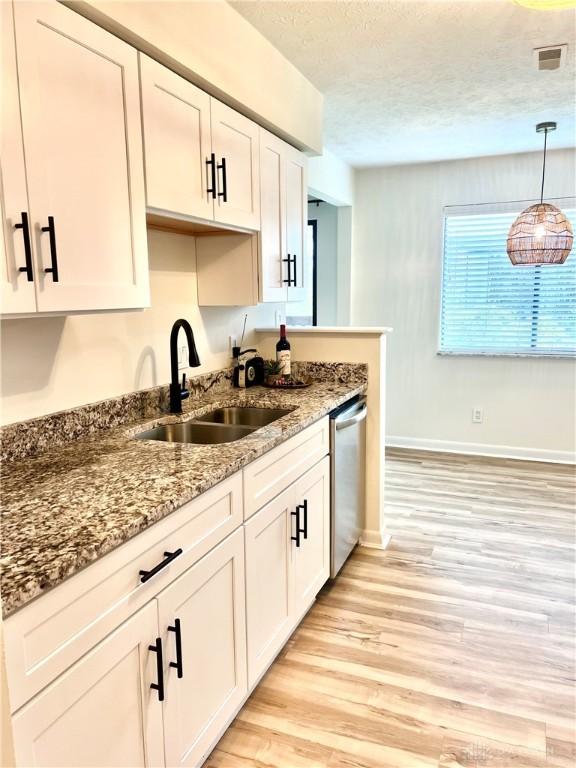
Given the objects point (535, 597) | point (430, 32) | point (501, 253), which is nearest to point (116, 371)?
point (430, 32)

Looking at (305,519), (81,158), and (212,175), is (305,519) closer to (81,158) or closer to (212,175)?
(212,175)

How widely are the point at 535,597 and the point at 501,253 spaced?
9.94 feet

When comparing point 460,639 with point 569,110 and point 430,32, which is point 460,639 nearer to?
point 430,32

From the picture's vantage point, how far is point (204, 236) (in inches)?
105

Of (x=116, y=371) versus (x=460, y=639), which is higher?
(x=116, y=371)

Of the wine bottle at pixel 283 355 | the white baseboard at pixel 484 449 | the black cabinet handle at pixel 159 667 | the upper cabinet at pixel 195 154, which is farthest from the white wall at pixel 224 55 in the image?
the white baseboard at pixel 484 449

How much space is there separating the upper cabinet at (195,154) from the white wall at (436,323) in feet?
9.35

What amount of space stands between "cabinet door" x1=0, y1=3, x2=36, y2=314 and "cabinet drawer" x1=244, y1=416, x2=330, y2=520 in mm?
852

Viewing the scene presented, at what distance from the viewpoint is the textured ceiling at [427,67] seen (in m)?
2.29

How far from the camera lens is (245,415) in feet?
8.50

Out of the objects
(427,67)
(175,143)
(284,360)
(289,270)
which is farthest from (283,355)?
(427,67)

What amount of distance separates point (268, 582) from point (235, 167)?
1.64 m

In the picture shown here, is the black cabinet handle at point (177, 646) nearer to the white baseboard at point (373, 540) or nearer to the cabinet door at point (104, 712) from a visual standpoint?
the cabinet door at point (104, 712)

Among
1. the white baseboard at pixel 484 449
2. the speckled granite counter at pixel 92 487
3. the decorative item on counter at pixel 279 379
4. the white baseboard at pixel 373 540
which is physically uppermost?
the decorative item on counter at pixel 279 379
